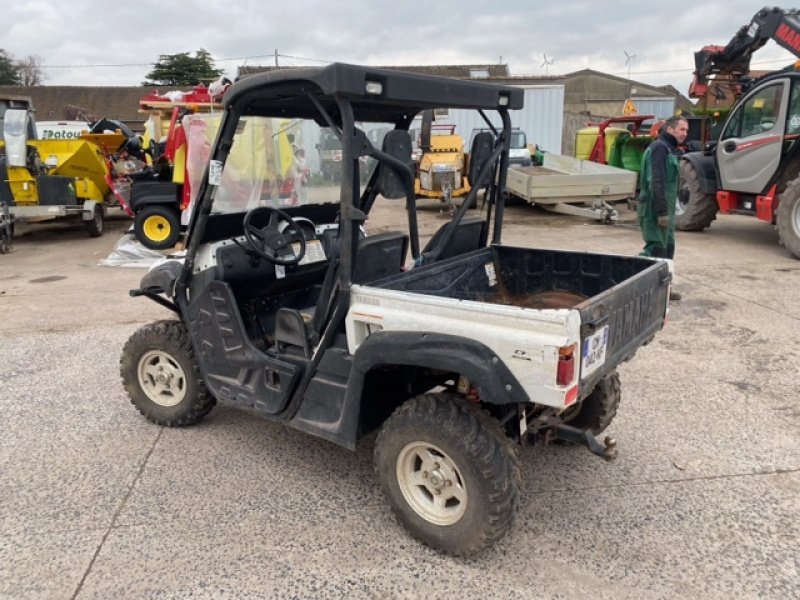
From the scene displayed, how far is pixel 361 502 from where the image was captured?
3.18m

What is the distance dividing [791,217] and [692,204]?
6.73 feet

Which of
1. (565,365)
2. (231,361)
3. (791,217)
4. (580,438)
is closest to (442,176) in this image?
(791,217)

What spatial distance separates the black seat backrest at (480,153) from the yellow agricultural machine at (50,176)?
9.18 meters

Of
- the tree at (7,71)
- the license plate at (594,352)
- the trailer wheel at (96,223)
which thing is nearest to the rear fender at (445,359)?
the license plate at (594,352)

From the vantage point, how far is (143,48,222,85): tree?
4441 centimetres

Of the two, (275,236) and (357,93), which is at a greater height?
(357,93)

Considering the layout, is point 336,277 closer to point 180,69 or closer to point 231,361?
point 231,361

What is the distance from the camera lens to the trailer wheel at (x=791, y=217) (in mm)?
8391

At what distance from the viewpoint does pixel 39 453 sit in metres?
3.75

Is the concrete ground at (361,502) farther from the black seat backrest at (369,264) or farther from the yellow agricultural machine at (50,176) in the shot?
the yellow agricultural machine at (50,176)

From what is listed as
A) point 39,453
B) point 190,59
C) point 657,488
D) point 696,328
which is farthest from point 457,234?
point 190,59

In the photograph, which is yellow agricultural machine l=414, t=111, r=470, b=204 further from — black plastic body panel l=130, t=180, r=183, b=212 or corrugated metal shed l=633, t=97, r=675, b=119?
corrugated metal shed l=633, t=97, r=675, b=119

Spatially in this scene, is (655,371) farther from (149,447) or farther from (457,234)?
(149,447)

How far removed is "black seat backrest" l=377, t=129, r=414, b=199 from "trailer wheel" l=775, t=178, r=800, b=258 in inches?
296
